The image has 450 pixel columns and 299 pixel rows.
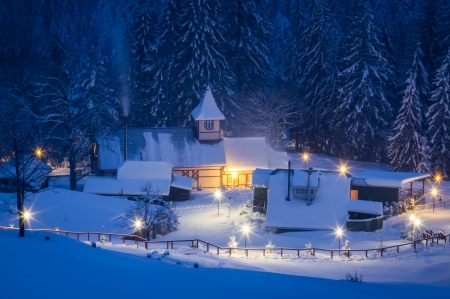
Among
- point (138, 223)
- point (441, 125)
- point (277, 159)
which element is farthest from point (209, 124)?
point (441, 125)

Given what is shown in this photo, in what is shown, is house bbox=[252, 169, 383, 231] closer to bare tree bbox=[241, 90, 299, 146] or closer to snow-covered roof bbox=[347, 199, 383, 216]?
snow-covered roof bbox=[347, 199, 383, 216]

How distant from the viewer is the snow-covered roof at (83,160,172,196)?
37.3 meters

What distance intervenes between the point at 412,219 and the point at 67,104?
29.0m

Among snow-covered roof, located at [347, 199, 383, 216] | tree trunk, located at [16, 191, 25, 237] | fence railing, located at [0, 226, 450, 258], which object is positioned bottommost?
fence railing, located at [0, 226, 450, 258]

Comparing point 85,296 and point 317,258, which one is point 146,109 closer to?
point 317,258

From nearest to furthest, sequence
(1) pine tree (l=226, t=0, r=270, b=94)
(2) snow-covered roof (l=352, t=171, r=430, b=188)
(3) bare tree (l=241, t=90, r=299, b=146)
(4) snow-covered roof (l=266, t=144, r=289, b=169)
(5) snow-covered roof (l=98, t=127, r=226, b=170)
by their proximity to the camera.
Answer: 1. (2) snow-covered roof (l=352, t=171, r=430, b=188)
2. (5) snow-covered roof (l=98, t=127, r=226, b=170)
3. (4) snow-covered roof (l=266, t=144, r=289, b=169)
4. (3) bare tree (l=241, t=90, r=299, b=146)
5. (1) pine tree (l=226, t=0, r=270, b=94)

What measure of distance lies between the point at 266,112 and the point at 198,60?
33.5 ft

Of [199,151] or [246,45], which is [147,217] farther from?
[246,45]

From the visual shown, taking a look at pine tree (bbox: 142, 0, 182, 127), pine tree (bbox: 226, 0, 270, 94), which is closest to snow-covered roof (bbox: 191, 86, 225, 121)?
pine tree (bbox: 142, 0, 182, 127)

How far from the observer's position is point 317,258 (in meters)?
23.4

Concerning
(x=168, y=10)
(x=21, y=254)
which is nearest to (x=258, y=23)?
(x=168, y=10)

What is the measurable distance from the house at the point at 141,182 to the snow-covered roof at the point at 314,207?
344 inches

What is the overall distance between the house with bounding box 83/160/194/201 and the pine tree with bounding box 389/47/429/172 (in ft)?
68.4

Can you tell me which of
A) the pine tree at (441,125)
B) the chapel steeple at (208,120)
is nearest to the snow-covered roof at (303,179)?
the chapel steeple at (208,120)
